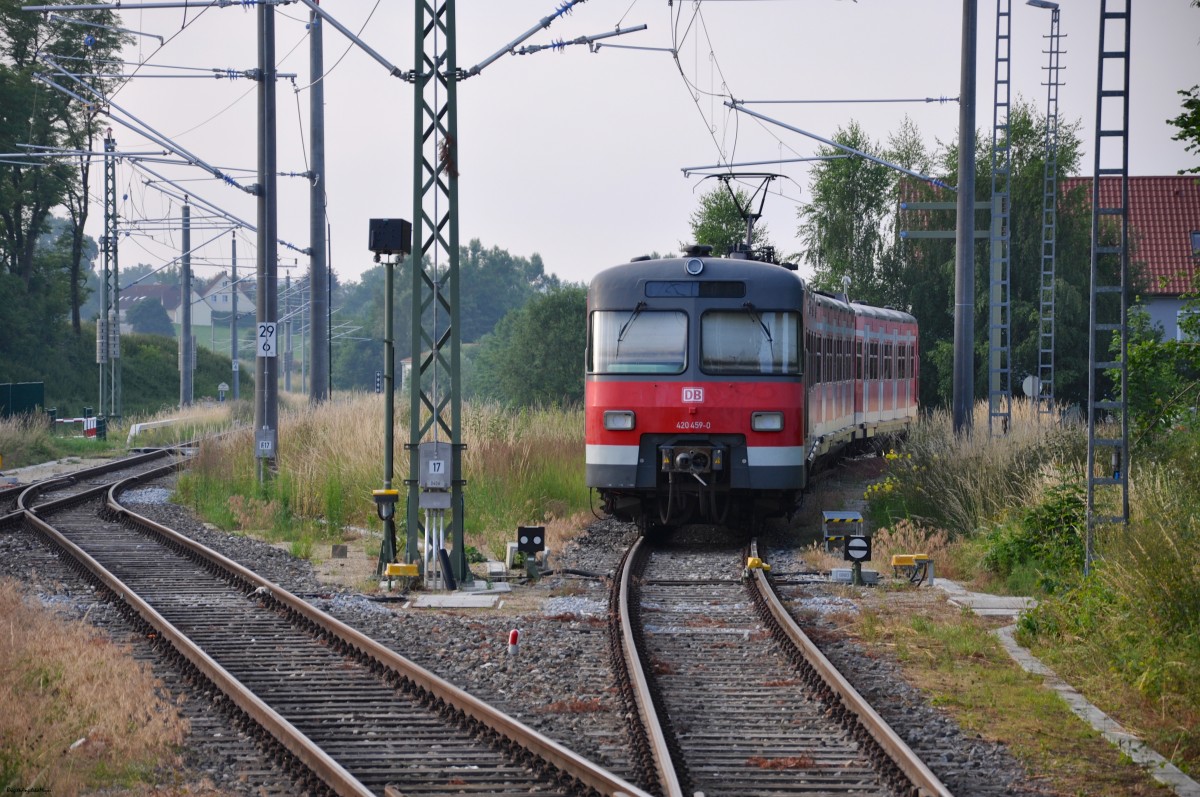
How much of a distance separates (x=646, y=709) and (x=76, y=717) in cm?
315

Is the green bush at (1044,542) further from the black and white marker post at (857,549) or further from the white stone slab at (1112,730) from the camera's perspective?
the white stone slab at (1112,730)

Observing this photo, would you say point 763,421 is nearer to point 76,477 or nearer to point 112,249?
point 76,477

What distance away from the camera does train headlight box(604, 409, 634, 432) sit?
16.3 metres

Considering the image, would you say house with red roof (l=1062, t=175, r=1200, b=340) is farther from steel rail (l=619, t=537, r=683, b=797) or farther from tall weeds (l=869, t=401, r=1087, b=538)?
steel rail (l=619, t=537, r=683, b=797)

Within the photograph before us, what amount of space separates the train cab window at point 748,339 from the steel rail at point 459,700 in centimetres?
537

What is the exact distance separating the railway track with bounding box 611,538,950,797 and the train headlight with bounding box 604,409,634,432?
125 inches

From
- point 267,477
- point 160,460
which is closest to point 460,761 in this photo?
point 267,477

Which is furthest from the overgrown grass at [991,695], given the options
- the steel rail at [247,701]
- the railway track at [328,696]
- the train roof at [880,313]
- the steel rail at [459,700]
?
the train roof at [880,313]

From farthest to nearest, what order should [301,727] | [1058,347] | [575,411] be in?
[1058,347] → [575,411] → [301,727]

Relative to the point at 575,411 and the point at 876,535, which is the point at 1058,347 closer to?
the point at 575,411

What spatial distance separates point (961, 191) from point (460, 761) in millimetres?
13555

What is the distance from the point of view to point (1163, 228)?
52188 mm

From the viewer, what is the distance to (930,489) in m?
18.1

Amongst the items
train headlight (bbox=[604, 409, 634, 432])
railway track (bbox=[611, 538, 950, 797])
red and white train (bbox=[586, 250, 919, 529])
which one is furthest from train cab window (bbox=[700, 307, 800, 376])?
railway track (bbox=[611, 538, 950, 797])
